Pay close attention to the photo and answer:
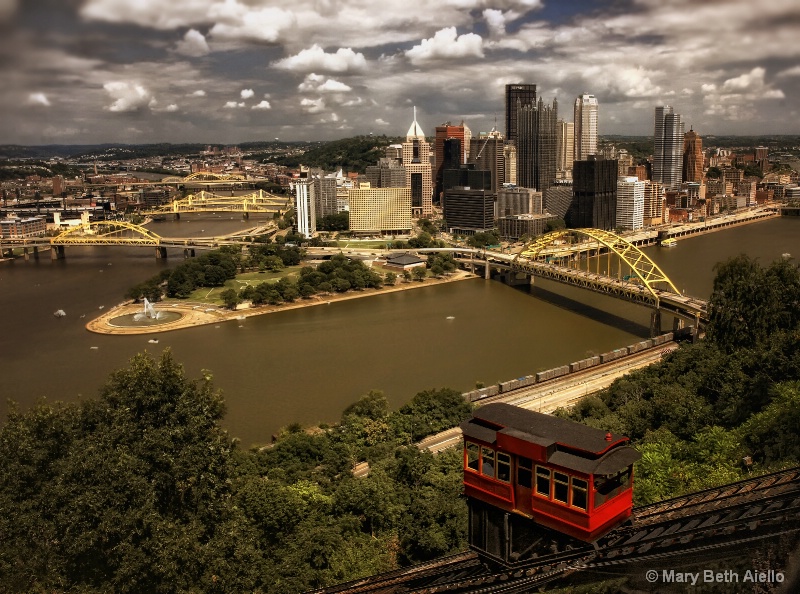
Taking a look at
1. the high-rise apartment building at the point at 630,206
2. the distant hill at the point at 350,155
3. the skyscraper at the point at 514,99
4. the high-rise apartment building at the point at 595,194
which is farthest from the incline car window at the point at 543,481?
the distant hill at the point at 350,155

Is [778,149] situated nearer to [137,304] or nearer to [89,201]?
[89,201]

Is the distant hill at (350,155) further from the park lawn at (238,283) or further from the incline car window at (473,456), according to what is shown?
the incline car window at (473,456)

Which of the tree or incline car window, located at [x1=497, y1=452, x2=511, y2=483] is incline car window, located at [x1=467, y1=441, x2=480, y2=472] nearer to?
incline car window, located at [x1=497, y1=452, x2=511, y2=483]

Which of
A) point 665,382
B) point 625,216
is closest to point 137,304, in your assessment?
point 665,382

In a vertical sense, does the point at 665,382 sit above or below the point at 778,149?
below

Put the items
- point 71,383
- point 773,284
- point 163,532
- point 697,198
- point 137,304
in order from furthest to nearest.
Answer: point 697,198 → point 137,304 → point 71,383 → point 773,284 → point 163,532

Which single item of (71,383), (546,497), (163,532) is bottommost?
(71,383)
